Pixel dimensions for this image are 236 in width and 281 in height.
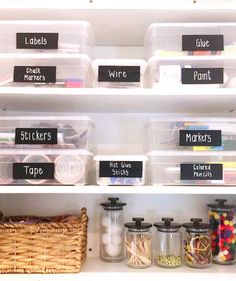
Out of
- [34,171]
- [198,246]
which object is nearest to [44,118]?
[34,171]

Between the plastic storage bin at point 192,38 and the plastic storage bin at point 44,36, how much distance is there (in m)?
0.21

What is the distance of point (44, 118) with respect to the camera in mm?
1057

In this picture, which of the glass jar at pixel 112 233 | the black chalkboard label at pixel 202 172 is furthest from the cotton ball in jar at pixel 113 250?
the black chalkboard label at pixel 202 172

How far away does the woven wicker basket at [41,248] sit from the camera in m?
1.00

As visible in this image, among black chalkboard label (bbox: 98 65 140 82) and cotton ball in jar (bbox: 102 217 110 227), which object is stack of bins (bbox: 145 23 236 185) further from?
cotton ball in jar (bbox: 102 217 110 227)

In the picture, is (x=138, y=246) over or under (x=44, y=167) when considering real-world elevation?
under

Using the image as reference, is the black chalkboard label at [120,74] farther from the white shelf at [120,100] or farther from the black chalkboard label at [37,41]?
the black chalkboard label at [37,41]

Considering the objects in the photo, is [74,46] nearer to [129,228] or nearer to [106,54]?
[106,54]

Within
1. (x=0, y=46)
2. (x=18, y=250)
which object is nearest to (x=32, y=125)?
(x=0, y=46)

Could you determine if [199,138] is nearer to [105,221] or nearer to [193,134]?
[193,134]

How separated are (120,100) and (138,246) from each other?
0.44 meters

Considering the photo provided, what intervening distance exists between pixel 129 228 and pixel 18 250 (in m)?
0.33
